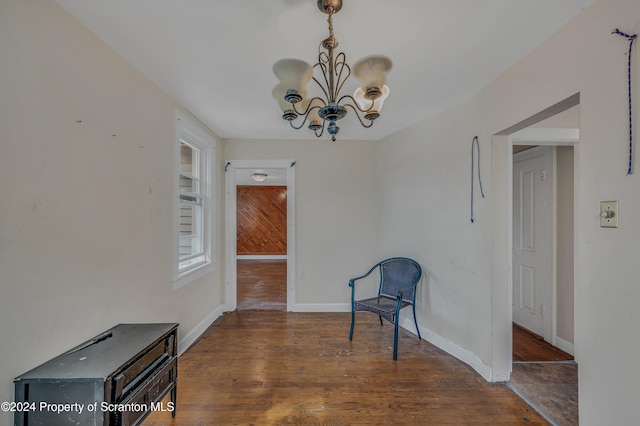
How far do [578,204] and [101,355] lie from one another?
2.53 m

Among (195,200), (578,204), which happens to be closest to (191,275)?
Answer: (195,200)

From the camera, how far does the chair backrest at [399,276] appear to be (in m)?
2.72

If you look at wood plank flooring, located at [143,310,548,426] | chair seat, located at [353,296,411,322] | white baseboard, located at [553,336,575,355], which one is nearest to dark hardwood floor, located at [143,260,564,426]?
wood plank flooring, located at [143,310,548,426]

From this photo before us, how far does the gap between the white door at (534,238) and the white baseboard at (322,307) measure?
6.53 feet

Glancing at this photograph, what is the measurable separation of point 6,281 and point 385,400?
6.99ft

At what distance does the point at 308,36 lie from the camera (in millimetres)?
1442

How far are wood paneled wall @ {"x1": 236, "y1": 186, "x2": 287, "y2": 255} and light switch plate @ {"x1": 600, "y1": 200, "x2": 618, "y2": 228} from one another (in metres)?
6.94

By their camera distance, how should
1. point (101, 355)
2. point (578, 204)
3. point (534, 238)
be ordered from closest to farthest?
point (101, 355), point (578, 204), point (534, 238)

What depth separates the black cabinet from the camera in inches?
42.0

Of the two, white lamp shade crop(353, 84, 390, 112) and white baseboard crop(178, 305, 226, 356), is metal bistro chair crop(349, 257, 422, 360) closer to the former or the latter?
white baseboard crop(178, 305, 226, 356)

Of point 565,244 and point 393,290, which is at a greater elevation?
point 565,244

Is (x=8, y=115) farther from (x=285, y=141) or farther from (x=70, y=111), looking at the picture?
A: (x=285, y=141)

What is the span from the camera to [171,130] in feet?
7.41

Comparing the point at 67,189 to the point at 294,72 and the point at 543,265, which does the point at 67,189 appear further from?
the point at 543,265
